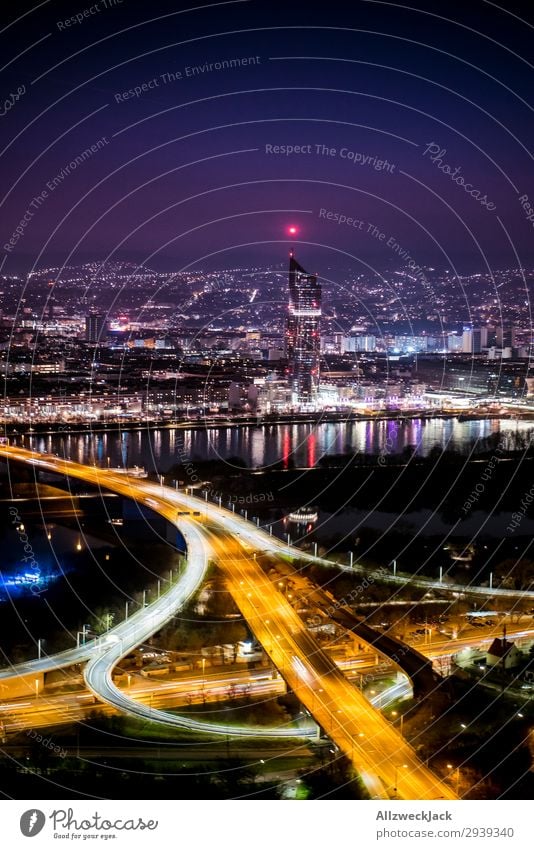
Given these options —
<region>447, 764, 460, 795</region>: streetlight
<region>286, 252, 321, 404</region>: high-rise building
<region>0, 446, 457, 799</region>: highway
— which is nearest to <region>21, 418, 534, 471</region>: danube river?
<region>286, 252, 321, 404</region>: high-rise building

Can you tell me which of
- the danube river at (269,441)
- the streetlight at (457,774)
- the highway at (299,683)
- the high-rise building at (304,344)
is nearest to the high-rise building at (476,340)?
the high-rise building at (304,344)

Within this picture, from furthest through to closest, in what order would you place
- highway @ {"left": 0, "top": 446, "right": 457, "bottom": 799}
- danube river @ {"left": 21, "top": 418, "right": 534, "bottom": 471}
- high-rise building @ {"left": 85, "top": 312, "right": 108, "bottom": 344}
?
high-rise building @ {"left": 85, "top": 312, "right": 108, "bottom": 344}
danube river @ {"left": 21, "top": 418, "right": 534, "bottom": 471}
highway @ {"left": 0, "top": 446, "right": 457, "bottom": 799}

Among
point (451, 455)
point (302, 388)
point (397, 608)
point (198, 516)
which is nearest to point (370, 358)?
point (302, 388)

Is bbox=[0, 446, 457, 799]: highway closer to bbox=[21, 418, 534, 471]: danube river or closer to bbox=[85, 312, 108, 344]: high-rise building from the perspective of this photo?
bbox=[21, 418, 534, 471]: danube river

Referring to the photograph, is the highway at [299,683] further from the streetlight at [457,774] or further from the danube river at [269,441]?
the danube river at [269,441]

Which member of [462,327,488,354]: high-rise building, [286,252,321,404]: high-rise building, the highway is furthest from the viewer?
[462,327,488,354]: high-rise building

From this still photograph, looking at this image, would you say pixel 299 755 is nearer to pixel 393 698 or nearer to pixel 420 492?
pixel 393 698
